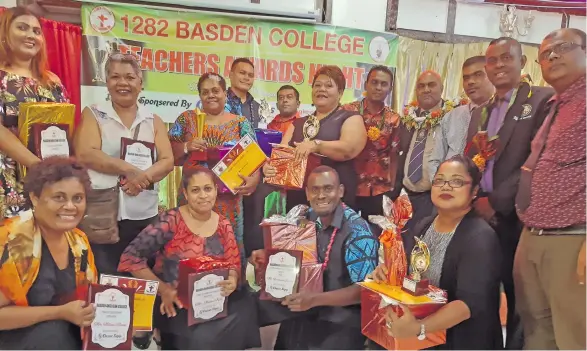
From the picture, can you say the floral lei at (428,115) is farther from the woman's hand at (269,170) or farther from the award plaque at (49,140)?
the award plaque at (49,140)

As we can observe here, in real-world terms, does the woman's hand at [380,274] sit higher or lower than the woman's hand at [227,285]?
higher

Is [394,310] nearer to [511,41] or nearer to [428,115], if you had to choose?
[428,115]

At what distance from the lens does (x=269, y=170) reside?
210cm

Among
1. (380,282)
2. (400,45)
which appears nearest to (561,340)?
(380,282)

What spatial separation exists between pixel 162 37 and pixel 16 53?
0.56 m

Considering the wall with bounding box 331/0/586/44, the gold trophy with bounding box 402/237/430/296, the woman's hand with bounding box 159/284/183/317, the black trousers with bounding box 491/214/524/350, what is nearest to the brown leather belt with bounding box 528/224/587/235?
the black trousers with bounding box 491/214/524/350

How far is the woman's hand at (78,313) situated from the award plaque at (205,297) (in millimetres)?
385

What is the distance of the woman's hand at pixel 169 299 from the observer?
2041 millimetres

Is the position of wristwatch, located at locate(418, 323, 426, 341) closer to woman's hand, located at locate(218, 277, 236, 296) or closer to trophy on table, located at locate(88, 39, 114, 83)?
woman's hand, located at locate(218, 277, 236, 296)

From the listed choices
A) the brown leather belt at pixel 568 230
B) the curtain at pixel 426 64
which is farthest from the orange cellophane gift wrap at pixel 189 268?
the brown leather belt at pixel 568 230

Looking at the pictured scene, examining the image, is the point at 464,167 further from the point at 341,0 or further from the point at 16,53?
the point at 16,53

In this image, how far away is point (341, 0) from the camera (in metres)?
2.10

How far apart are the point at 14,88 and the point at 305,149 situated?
118 centimetres

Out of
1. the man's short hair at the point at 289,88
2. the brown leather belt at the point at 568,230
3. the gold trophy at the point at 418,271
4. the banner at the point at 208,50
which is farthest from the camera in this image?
the man's short hair at the point at 289,88
